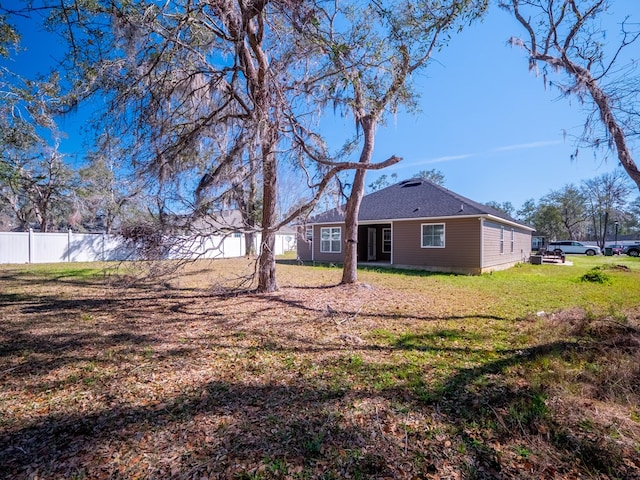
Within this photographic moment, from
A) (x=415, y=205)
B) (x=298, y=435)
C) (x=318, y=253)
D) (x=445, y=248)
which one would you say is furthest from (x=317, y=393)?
(x=318, y=253)

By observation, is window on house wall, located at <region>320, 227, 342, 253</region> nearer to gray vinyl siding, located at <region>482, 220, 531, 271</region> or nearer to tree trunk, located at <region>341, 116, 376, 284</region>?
gray vinyl siding, located at <region>482, 220, 531, 271</region>

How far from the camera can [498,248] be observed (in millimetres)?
14297

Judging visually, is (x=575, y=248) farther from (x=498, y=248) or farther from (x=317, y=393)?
(x=317, y=393)

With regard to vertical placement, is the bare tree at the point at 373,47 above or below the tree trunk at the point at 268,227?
above

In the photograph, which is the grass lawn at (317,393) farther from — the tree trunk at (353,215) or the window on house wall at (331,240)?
the window on house wall at (331,240)

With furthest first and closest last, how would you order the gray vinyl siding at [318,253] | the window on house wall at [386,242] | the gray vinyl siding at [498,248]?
the window on house wall at [386,242] < the gray vinyl siding at [318,253] < the gray vinyl siding at [498,248]

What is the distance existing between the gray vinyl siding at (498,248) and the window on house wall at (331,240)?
693cm

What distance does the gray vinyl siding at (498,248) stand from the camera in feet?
42.1

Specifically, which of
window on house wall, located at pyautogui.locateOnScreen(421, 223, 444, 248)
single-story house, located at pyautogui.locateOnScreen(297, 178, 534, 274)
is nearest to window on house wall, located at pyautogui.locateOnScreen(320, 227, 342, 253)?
single-story house, located at pyautogui.locateOnScreen(297, 178, 534, 274)

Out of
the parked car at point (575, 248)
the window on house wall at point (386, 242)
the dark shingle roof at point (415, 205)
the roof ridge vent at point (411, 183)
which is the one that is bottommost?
the parked car at point (575, 248)

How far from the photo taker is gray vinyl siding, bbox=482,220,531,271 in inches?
505

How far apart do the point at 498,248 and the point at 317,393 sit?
1404 cm

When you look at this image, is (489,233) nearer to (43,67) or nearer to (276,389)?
(276,389)

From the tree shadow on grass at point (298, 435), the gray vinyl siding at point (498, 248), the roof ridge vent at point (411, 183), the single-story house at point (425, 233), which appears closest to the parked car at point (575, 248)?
the gray vinyl siding at point (498, 248)
